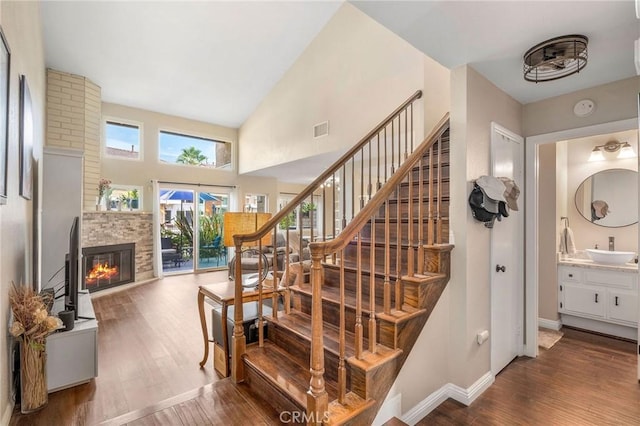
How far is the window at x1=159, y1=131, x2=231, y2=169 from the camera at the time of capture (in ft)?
23.7

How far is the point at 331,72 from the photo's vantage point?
17.0ft

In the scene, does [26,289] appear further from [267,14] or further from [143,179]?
[143,179]

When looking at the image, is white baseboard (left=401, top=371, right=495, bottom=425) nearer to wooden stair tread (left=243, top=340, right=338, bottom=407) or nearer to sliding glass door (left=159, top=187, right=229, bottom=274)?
wooden stair tread (left=243, top=340, right=338, bottom=407)

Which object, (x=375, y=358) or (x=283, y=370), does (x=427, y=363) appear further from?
(x=283, y=370)

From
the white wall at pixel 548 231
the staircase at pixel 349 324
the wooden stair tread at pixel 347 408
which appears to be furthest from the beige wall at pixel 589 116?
the wooden stair tread at pixel 347 408

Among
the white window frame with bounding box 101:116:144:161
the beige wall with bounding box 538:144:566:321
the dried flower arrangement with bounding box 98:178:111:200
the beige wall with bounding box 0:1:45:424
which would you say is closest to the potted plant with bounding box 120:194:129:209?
the dried flower arrangement with bounding box 98:178:111:200

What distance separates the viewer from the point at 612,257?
11.1 ft

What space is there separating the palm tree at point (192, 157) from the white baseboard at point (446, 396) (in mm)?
7225

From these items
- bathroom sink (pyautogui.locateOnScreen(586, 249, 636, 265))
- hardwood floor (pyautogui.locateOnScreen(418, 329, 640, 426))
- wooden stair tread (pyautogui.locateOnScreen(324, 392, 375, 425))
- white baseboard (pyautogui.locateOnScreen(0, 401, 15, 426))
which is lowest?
hardwood floor (pyautogui.locateOnScreen(418, 329, 640, 426))

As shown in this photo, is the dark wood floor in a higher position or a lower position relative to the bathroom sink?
lower

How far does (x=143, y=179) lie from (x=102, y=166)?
2.61 feet

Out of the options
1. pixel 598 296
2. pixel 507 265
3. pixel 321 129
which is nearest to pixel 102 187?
pixel 321 129

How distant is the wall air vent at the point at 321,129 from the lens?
5195 mm

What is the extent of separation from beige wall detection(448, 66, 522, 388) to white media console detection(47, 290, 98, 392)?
2976 mm
